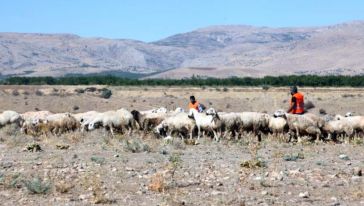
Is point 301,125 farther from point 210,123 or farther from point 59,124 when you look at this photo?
point 59,124

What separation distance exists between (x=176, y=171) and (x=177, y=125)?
731cm

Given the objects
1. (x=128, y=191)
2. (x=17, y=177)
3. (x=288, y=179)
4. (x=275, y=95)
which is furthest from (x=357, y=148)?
(x=275, y=95)

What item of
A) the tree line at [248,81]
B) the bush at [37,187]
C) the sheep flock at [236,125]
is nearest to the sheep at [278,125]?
the sheep flock at [236,125]

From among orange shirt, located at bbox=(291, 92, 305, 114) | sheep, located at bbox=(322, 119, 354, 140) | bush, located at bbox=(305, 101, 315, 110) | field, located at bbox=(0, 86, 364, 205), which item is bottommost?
bush, located at bbox=(305, 101, 315, 110)

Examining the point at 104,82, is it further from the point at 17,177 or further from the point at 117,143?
the point at 17,177

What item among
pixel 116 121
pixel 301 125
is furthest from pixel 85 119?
pixel 301 125

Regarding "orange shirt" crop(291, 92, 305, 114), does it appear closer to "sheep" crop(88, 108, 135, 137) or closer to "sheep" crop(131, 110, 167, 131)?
"sheep" crop(131, 110, 167, 131)

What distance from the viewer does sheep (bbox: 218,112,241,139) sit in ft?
67.8

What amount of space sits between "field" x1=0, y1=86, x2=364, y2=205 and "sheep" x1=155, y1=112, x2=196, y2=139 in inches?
21.0

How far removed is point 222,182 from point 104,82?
305ft

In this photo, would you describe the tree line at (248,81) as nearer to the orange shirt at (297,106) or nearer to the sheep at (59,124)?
the orange shirt at (297,106)

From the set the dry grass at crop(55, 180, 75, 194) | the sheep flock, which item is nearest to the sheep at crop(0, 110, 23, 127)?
the sheep flock

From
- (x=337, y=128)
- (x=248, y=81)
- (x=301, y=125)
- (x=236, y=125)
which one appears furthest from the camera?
(x=248, y=81)

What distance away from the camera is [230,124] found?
2073 centimetres
